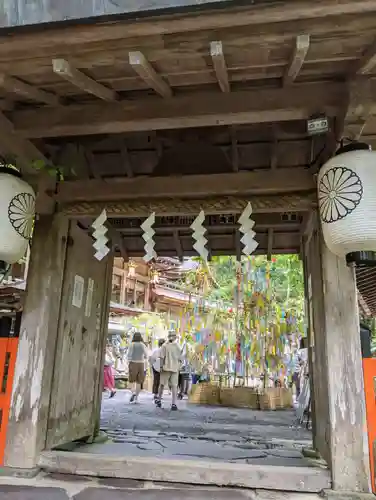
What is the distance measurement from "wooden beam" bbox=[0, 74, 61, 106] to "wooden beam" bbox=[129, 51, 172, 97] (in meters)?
0.89

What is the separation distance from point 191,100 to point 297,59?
921 millimetres

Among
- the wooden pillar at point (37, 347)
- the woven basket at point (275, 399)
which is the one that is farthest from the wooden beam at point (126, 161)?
the woven basket at point (275, 399)

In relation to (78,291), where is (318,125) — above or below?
above

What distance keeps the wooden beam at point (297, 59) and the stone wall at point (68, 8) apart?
59 cm

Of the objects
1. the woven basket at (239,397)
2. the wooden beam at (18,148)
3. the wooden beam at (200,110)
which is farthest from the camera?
the woven basket at (239,397)

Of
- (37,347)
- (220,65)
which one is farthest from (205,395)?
(220,65)

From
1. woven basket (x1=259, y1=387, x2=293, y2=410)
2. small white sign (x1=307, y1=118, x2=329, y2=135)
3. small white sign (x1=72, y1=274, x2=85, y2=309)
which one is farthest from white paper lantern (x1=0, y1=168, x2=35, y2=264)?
woven basket (x1=259, y1=387, x2=293, y2=410)

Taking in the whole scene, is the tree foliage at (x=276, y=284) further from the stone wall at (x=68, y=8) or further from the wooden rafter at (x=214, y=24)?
the stone wall at (x=68, y=8)

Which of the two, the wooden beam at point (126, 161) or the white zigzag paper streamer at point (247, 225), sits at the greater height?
the wooden beam at point (126, 161)

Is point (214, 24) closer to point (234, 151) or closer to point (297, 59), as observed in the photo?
point (297, 59)

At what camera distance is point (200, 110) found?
3.38 m

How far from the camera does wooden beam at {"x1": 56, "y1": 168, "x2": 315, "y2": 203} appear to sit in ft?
13.4

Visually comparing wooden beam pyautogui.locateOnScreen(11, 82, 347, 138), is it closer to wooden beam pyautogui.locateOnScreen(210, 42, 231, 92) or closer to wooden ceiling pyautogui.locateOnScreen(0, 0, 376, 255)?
wooden ceiling pyautogui.locateOnScreen(0, 0, 376, 255)

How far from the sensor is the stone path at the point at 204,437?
193 inches
